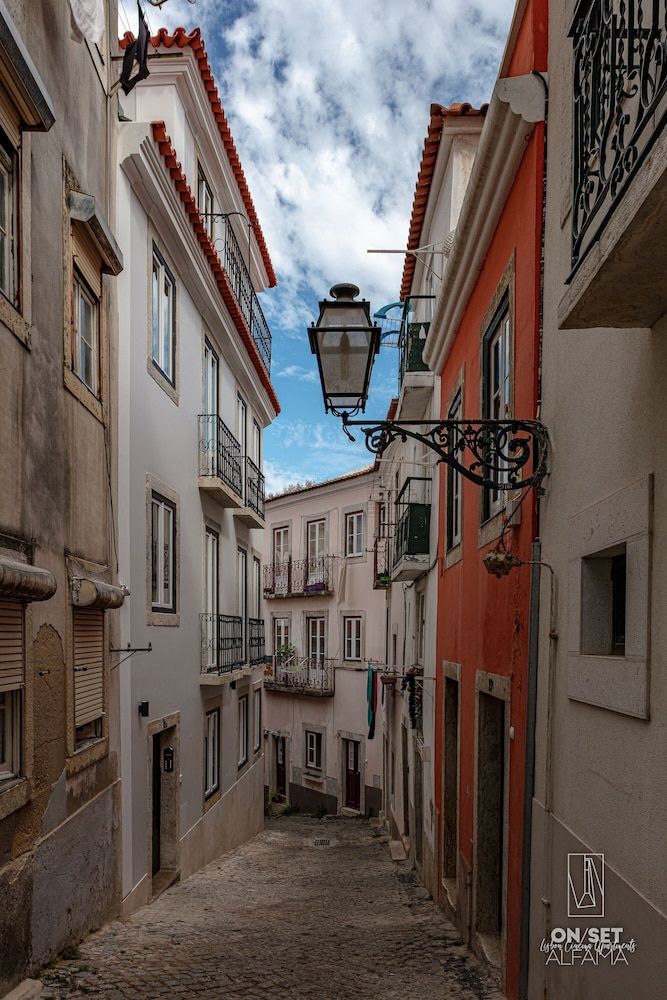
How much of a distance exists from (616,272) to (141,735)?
7.91 m

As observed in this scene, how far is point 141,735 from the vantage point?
971 cm

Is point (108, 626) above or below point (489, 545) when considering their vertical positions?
below

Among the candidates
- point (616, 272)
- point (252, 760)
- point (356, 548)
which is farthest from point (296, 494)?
point (616, 272)

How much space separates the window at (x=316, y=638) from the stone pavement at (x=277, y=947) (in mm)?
15492

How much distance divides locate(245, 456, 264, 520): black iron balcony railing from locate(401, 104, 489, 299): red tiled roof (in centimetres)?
430

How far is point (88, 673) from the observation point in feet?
26.2

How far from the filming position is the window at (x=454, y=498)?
9.87 m

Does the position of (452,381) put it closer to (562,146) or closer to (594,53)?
(562,146)

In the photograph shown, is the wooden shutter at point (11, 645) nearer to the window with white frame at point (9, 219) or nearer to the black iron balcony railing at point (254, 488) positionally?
the window with white frame at point (9, 219)

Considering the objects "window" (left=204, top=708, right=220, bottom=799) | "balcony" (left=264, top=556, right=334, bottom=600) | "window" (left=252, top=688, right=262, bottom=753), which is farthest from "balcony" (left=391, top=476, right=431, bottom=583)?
"balcony" (left=264, top=556, right=334, bottom=600)

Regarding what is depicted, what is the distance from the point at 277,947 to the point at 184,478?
6055mm

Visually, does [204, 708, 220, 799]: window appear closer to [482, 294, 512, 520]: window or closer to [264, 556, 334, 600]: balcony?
[482, 294, 512, 520]: window

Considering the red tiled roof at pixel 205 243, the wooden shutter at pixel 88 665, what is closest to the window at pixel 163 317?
the red tiled roof at pixel 205 243

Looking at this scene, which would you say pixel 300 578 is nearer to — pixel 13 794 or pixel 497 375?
pixel 497 375
